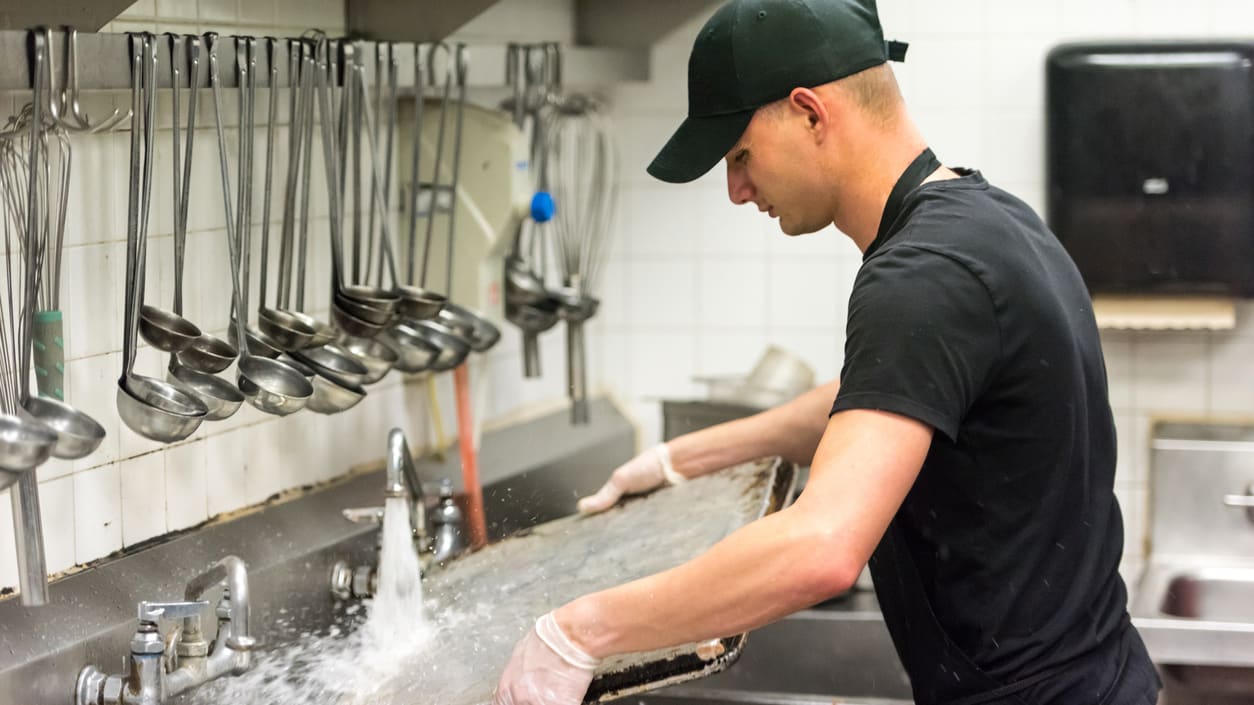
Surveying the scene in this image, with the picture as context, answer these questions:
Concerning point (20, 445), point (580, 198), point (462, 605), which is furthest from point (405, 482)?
point (580, 198)

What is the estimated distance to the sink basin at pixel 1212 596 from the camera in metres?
2.58

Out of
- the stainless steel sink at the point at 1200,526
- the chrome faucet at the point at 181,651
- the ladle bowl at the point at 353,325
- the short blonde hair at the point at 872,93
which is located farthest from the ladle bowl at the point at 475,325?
the stainless steel sink at the point at 1200,526

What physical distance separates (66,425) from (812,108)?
0.78 meters

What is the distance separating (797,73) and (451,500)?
3.07ft

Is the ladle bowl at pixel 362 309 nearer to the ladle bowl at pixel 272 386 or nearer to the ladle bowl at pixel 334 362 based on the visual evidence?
the ladle bowl at pixel 334 362

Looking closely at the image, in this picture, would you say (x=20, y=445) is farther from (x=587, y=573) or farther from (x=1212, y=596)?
(x=1212, y=596)

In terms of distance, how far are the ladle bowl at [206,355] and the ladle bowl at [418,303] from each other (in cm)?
35

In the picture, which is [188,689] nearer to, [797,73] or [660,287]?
[797,73]

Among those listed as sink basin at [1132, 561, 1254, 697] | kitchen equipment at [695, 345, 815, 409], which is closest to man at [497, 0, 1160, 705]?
sink basin at [1132, 561, 1254, 697]

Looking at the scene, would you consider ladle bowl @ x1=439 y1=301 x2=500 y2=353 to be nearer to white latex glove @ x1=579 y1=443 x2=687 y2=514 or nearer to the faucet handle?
white latex glove @ x1=579 y1=443 x2=687 y2=514

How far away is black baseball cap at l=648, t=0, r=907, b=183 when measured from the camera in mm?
1363

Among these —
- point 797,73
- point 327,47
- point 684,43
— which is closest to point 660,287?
point 684,43

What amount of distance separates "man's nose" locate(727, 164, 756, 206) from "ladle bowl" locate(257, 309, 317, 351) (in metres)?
0.57

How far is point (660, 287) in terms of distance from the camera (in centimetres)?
292
